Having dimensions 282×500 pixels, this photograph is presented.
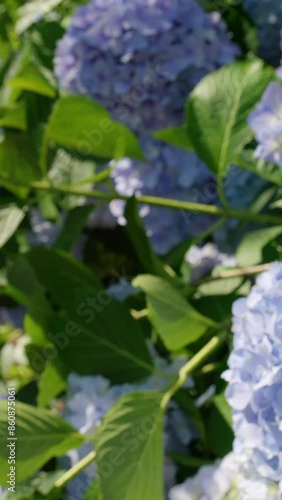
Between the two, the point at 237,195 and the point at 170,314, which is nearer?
the point at 170,314

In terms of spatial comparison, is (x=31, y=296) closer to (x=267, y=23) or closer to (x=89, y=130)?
(x=89, y=130)

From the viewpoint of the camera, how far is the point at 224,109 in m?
0.73

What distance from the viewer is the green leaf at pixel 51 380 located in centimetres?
80

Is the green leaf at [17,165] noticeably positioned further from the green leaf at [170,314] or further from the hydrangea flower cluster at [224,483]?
the hydrangea flower cluster at [224,483]

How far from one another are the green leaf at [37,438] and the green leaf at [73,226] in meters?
0.22

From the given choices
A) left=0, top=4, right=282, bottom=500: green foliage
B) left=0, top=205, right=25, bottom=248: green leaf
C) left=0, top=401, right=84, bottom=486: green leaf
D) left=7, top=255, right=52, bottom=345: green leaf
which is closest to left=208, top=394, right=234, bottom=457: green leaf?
left=0, top=4, right=282, bottom=500: green foliage

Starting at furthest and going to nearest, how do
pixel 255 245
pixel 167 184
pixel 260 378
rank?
pixel 167 184
pixel 255 245
pixel 260 378

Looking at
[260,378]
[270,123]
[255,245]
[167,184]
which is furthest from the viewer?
[167,184]

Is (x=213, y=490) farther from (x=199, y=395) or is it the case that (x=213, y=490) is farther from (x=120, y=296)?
(x=120, y=296)

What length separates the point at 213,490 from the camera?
0.67m

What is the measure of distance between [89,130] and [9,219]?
182 millimetres

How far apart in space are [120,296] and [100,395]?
13 centimetres

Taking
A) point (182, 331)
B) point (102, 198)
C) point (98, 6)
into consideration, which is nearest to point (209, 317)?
point (182, 331)

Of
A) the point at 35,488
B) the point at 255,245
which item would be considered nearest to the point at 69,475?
the point at 35,488
